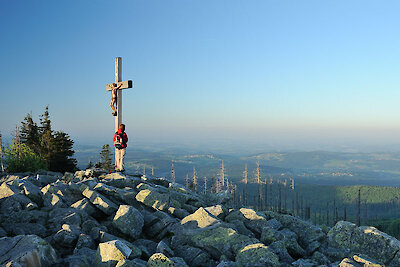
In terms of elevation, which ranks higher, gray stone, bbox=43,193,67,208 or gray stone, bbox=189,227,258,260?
gray stone, bbox=43,193,67,208

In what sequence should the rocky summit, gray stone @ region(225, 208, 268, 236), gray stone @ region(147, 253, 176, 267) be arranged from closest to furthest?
gray stone @ region(147, 253, 176, 267) < the rocky summit < gray stone @ region(225, 208, 268, 236)

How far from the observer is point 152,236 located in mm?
10133

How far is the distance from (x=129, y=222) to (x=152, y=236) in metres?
1.12

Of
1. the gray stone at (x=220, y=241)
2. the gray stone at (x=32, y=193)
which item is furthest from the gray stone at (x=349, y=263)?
the gray stone at (x=32, y=193)

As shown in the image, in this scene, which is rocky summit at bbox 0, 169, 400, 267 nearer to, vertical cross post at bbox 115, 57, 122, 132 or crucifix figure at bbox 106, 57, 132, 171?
vertical cross post at bbox 115, 57, 122, 132

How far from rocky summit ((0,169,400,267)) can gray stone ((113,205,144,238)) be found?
0.03m

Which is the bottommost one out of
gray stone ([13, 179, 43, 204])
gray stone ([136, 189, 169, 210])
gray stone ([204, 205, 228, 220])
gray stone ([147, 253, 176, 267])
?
gray stone ([204, 205, 228, 220])

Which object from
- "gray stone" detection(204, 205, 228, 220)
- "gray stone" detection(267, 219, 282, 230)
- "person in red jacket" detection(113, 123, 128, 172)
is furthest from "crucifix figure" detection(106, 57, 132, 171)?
"gray stone" detection(267, 219, 282, 230)

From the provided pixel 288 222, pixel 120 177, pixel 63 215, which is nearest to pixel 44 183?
pixel 120 177

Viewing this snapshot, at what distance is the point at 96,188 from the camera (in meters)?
12.6

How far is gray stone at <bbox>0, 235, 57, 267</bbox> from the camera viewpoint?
6496 mm

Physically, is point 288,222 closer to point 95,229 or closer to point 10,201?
point 95,229

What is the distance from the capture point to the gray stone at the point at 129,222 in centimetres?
952

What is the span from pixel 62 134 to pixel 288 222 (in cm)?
3948
